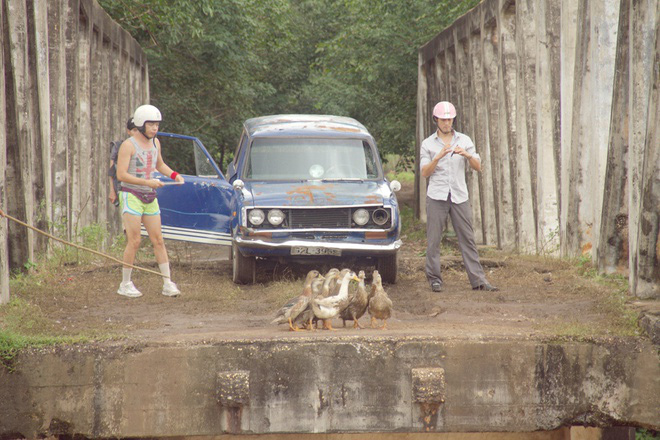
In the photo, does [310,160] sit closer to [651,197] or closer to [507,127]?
[507,127]

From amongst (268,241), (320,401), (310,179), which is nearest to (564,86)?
(310,179)

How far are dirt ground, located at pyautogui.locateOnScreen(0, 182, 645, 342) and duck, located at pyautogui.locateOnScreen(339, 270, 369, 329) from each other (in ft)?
0.33

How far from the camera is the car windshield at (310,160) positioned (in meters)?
11.6

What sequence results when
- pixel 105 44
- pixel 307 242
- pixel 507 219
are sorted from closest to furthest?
1. pixel 307 242
2. pixel 507 219
3. pixel 105 44

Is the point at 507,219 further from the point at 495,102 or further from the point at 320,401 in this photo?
the point at 320,401

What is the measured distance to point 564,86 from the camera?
11641 mm

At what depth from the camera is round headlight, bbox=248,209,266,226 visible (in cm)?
Answer: 1051

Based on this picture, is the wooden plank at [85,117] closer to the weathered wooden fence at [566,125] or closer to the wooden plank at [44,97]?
the wooden plank at [44,97]

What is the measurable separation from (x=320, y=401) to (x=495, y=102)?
965 centimetres

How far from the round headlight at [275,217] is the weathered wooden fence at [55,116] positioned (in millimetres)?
2471

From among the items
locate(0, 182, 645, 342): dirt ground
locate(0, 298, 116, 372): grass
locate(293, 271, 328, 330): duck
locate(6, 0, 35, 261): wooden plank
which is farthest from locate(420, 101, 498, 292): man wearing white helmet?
locate(6, 0, 35, 261): wooden plank

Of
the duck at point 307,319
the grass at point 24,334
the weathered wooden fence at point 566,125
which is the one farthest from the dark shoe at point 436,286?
the grass at point 24,334

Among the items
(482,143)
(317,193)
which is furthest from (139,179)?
(482,143)

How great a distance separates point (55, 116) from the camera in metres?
12.4
